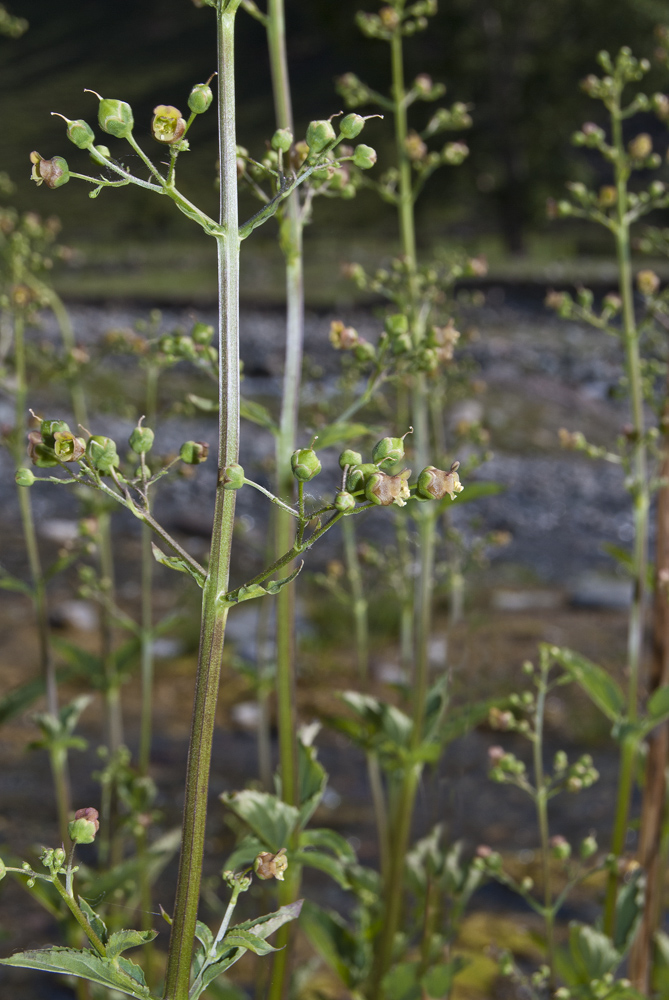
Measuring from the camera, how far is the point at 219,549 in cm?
72

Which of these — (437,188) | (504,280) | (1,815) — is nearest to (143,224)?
(437,188)

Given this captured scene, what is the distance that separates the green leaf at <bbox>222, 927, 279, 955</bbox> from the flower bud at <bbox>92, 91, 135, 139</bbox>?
623 millimetres

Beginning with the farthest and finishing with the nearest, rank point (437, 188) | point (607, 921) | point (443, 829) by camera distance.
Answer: point (437, 188) → point (443, 829) → point (607, 921)

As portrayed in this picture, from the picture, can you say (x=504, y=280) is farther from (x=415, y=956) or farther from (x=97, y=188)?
(x=97, y=188)

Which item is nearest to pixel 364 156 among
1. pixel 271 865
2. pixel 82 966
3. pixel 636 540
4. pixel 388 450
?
pixel 388 450

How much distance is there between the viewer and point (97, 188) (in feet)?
2.37

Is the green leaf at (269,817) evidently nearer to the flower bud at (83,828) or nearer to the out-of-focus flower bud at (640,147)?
the flower bud at (83,828)

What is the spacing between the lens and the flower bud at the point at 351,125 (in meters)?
0.74

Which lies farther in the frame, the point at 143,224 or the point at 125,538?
the point at 143,224

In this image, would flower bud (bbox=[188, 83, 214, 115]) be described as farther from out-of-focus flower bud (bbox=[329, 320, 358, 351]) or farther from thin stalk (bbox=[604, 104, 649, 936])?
thin stalk (bbox=[604, 104, 649, 936])

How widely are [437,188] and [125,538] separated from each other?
546 inches

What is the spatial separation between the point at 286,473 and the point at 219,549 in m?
0.52

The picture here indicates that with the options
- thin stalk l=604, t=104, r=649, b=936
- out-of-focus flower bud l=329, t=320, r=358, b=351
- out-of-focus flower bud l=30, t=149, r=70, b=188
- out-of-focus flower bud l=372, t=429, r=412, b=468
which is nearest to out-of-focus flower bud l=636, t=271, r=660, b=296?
thin stalk l=604, t=104, r=649, b=936

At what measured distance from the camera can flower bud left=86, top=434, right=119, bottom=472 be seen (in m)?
0.71
